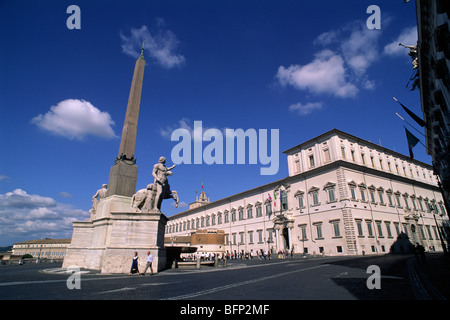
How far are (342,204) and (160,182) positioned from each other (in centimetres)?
2441

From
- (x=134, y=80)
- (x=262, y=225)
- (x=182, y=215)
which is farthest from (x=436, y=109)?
(x=182, y=215)

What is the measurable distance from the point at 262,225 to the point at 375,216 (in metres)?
16.1

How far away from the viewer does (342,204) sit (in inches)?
1113

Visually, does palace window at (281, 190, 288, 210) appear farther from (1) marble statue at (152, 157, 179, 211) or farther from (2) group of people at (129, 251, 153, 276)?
(2) group of people at (129, 251, 153, 276)

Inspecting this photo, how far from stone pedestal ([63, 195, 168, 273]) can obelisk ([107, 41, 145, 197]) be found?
601 millimetres

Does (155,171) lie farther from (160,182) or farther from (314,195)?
(314,195)

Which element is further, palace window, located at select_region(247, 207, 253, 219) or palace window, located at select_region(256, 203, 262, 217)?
palace window, located at select_region(247, 207, 253, 219)

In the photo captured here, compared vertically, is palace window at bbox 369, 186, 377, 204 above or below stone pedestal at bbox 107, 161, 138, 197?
above

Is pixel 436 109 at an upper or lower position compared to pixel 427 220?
upper

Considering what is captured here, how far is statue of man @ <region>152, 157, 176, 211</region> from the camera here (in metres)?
10.9

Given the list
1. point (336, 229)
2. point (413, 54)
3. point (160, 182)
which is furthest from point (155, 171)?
point (336, 229)

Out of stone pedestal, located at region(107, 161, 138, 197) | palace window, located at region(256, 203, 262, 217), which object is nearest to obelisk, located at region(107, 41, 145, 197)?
stone pedestal, located at region(107, 161, 138, 197)
